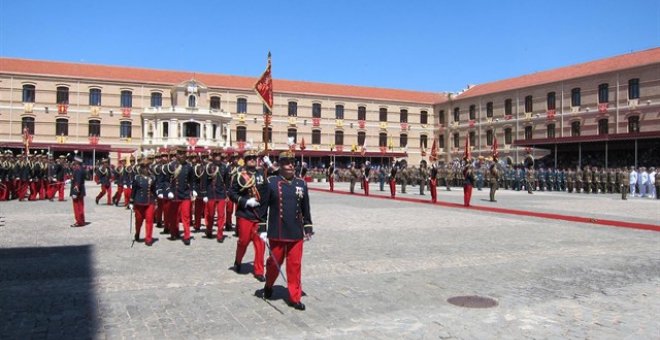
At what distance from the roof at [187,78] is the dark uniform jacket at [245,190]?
46815 millimetres

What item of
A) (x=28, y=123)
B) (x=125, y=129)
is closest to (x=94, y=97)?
(x=125, y=129)

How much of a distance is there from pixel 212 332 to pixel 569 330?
352 cm

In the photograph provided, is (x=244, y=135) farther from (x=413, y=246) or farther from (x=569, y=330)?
(x=569, y=330)

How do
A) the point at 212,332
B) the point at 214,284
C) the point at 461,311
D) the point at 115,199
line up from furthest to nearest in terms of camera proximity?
1. the point at 115,199
2. the point at 214,284
3. the point at 461,311
4. the point at 212,332

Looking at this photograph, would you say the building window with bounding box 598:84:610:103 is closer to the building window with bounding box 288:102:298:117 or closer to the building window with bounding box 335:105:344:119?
the building window with bounding box 335:105:344:119

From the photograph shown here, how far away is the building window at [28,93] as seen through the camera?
48281 millimetres

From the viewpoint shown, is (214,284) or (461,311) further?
(214,284)

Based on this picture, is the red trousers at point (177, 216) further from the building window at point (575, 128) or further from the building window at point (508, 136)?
the building window at point (508, 136)

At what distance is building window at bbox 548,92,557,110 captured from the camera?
152 feet

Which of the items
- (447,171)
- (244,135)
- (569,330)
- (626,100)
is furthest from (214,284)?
(244,135)

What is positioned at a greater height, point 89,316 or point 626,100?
point 626,100

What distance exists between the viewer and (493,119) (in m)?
52.8

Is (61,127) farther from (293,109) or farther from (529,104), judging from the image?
(529,104)

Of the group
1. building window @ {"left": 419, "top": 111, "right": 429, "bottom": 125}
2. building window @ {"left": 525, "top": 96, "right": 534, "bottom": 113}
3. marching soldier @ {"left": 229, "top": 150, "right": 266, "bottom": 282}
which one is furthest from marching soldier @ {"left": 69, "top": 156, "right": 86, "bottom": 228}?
building window @ {"left": 419, "top": 111, "right": 429, "bottom": 125}
